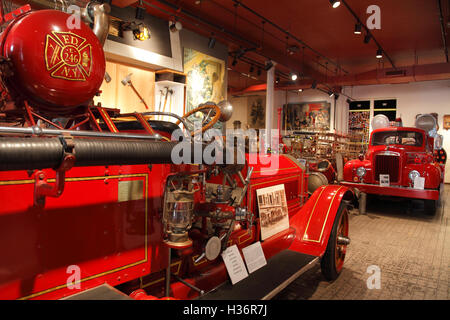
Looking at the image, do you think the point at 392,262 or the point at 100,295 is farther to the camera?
→ the point at 392,262

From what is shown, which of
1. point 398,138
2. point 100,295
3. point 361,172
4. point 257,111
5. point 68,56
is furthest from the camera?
point 257,111

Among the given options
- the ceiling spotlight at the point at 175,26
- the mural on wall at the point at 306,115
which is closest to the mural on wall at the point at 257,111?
the mural on wall at the point at 306,115

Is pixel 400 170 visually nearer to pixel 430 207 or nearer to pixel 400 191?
pixel 400 191

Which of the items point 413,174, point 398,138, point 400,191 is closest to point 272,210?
point 400,191

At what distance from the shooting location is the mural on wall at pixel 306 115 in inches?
544

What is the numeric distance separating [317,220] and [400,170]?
419 cm

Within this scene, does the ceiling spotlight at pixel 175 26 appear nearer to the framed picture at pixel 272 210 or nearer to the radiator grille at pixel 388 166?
the framed picture at pixel 272 210

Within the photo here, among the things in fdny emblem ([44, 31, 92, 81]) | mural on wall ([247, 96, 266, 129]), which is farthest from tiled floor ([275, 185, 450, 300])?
mural on wall ([247, 96, 266, 129])

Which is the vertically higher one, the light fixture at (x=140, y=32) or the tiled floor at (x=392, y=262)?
the light fixture at (x=140, y=32)

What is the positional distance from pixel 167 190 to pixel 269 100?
8611 millimetres

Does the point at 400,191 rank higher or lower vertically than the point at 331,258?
higher

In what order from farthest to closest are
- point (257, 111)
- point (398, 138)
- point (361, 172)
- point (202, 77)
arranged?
point (257, 111), point (202, 77), point (398, 138), point (361, 172)

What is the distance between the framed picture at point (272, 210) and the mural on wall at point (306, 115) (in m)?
11.2

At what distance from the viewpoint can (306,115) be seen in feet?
47.3
